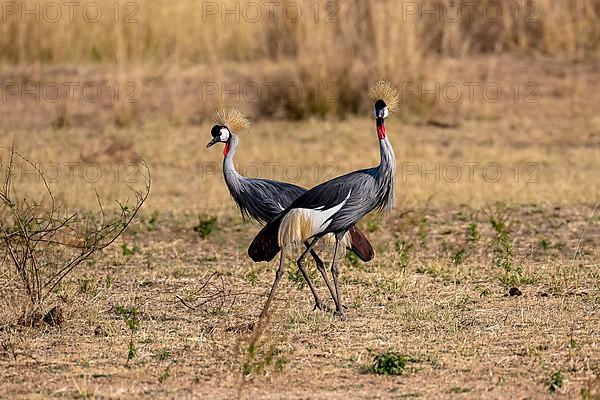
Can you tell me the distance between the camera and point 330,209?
21.8ft

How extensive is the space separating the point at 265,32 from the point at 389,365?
11082 mm

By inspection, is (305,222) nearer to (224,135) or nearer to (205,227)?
(224,135)

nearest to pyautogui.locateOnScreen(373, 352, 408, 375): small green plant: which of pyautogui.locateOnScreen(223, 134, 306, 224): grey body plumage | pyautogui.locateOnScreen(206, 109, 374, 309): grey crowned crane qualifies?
pyautogui.locateOnScreen(206, 109, 374, 309): grey crowned crane

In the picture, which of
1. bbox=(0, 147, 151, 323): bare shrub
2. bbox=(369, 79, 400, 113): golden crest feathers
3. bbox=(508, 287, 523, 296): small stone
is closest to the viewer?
bbox=(0, 147, 151, 323): bare shrub

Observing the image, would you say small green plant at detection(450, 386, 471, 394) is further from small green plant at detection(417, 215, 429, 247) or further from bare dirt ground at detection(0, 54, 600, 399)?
small green plant at detection(417, 215, 429, 247)

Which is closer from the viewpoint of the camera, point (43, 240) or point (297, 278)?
point (43, 240)

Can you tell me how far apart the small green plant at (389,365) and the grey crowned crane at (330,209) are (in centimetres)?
95

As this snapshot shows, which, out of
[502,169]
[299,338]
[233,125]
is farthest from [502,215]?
[299,338]

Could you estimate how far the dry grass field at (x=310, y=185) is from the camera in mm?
5922

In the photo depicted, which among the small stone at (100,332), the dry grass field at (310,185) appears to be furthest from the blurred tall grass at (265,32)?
the small stone at (100,332)

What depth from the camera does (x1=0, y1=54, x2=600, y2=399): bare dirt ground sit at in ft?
18.9

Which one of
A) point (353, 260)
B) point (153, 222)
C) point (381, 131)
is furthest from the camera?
point (153, 222)

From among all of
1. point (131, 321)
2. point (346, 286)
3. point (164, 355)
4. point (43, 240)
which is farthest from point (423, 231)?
point (164, 355)

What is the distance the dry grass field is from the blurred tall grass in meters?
0.04
